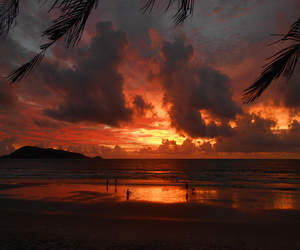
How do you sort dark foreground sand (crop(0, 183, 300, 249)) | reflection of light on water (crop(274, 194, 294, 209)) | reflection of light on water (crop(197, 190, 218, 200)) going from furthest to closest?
reflection of light on water (crop(197, 190, 218, 200)) < reflection of light on water (crop(274, 194, 294, 209)) < dark foreground sand (crop(0, 183, 300, 249))

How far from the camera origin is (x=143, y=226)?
1401cm

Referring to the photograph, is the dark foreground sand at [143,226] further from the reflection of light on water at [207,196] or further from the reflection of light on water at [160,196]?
the reflection of light on water at [207,196]

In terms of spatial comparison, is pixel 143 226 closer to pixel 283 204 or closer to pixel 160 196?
pixel 160 196

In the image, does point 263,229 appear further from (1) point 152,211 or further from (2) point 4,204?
(2) point 4,204

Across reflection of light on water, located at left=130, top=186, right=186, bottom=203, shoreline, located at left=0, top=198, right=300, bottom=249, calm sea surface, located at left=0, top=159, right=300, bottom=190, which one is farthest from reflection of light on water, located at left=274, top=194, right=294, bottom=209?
calm sea surface, located at left=0, top=159, right=300, bottom=190

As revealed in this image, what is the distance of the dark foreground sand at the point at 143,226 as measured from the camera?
35.5 feet

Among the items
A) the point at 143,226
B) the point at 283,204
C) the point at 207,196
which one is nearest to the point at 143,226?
the point at 143,226

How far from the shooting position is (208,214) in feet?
57.7

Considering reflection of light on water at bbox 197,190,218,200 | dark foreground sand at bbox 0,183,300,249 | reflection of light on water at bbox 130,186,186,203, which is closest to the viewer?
dark foreground sand at bbox 0,183,300,249

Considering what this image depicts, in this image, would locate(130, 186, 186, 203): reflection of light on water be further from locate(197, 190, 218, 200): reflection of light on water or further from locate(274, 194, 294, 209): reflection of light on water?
locate(274, 194, 294, 209): reflection of light on water

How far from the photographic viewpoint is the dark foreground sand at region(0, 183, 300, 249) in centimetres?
1083

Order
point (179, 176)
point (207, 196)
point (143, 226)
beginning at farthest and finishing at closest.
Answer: point (179, 176) < point (207, 196) < point (143, 226)

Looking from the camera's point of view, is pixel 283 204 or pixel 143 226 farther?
pixel 283 204

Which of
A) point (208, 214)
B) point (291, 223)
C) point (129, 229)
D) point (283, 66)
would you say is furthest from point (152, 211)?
point (283, 66)
